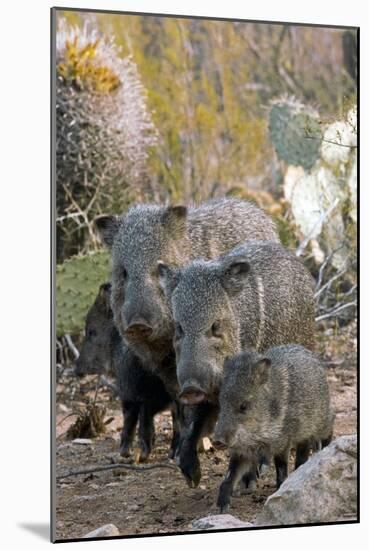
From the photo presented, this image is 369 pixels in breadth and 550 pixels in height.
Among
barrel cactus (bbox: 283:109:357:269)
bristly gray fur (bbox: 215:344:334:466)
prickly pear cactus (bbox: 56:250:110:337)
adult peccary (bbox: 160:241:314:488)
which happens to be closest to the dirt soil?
adult peccary (bbox: 160:241:314:488)

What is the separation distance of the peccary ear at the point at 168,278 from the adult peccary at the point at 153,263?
0.18 feet

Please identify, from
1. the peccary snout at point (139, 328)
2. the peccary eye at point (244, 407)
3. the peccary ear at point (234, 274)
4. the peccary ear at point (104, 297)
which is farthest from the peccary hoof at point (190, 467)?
the peccary ear at point (104, 297)

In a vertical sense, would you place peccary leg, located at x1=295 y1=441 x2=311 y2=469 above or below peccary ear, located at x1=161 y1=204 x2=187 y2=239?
below

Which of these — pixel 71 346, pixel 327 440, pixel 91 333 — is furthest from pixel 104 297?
pixel 327 440

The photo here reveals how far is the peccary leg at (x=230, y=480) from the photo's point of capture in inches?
252

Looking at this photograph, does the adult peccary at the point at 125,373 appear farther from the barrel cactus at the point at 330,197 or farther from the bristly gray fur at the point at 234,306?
the barrel cactus at the point at 330,197

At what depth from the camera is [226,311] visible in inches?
252

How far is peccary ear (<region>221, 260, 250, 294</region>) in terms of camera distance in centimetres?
643

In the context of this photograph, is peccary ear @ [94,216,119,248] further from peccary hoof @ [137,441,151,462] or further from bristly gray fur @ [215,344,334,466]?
peccary hoof @ [137,441,151,462]

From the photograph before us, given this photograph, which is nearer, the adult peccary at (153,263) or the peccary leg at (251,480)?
the adult peccary at (153,263)

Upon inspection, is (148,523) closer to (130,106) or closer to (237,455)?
(237,455)

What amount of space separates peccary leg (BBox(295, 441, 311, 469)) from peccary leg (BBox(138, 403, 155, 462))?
1006mm

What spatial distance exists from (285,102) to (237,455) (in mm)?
3516

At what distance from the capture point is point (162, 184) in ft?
30.5
